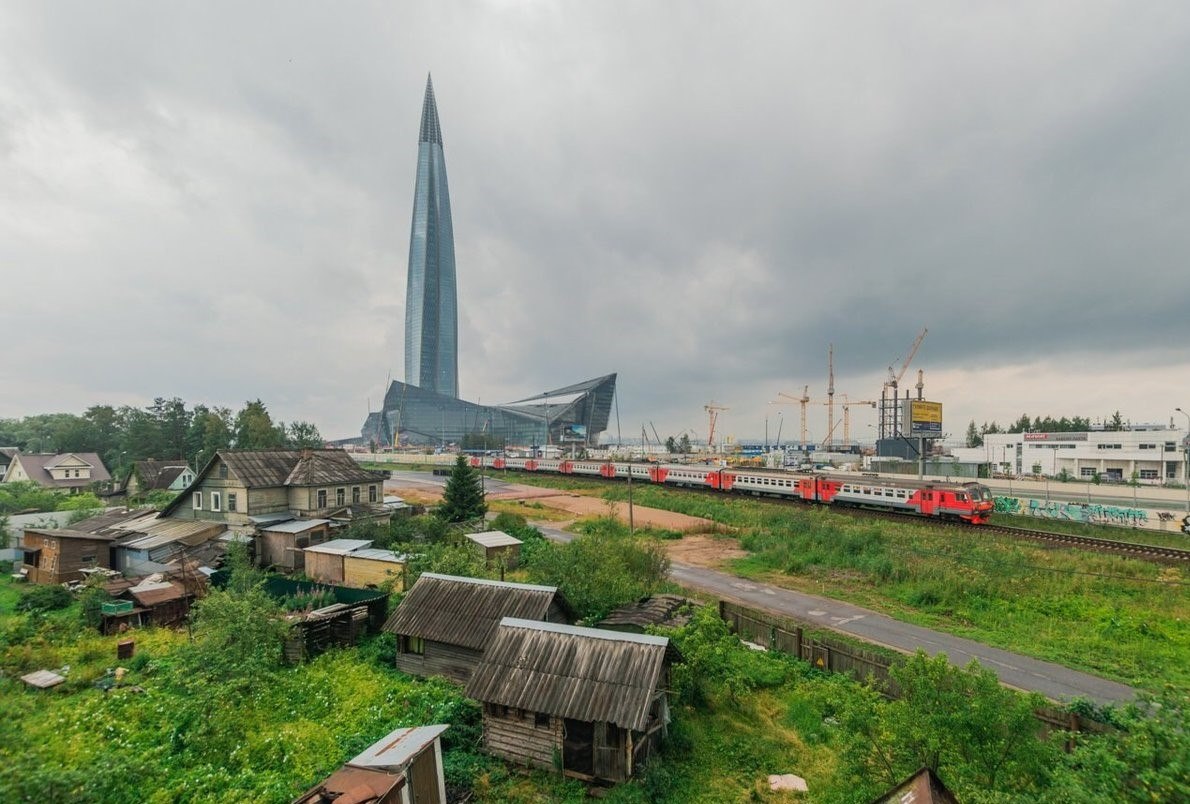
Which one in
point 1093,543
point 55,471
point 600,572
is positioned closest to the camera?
point 600,572

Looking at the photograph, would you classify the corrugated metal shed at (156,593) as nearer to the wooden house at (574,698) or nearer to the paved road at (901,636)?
the wooden house at (574,698)

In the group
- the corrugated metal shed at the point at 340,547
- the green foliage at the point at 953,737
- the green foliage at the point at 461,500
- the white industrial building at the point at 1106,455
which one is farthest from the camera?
the white industrial building at the point at 1106,455

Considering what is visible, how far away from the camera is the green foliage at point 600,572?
63.4 feet

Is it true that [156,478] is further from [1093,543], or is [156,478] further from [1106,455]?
[1106,455]

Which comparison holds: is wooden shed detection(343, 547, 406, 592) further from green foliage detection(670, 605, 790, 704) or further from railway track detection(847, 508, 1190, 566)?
railway track detection(847, 508, 1190, 566)

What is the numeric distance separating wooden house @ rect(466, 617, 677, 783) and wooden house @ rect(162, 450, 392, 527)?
81.3ft

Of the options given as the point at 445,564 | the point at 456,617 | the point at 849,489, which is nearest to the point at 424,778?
the point at 456,617

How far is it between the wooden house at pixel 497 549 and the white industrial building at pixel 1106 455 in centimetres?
7002

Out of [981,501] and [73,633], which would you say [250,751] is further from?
[981,501]

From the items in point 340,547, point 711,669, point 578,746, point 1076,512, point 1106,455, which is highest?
point 1106,455

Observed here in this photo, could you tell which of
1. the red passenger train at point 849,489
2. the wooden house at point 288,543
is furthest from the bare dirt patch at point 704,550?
Answer: the wooden house at point 288,543

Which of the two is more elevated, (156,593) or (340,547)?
(340,547)

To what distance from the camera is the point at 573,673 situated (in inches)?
475

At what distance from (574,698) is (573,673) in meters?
0.54
